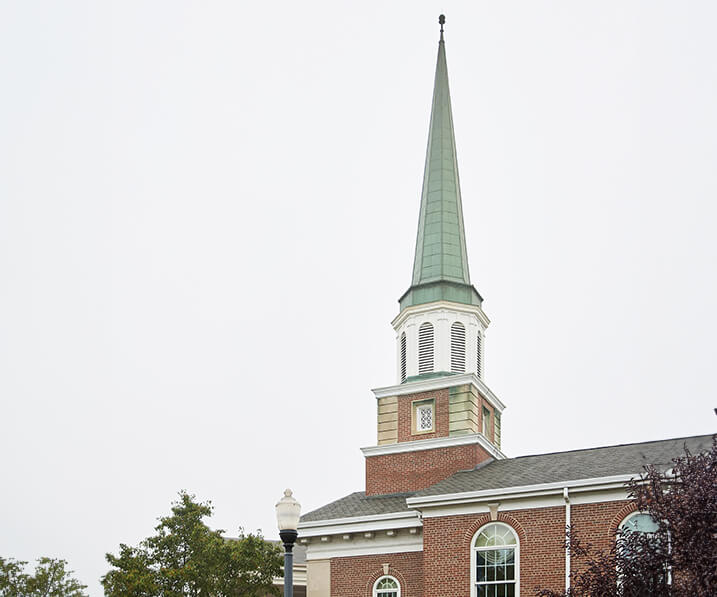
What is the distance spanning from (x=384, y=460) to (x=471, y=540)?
22.3 feet

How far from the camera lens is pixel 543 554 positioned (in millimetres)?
22875

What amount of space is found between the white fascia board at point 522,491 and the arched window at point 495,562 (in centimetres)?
85

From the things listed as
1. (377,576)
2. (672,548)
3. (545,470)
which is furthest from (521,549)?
(672,548)

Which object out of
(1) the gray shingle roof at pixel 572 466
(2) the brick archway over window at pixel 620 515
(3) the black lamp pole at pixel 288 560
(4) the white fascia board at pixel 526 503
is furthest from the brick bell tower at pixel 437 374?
(3) the black lamp pole at pixel 288 560

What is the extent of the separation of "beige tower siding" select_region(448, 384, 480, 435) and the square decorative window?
770 mm

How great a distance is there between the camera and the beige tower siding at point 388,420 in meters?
30.8

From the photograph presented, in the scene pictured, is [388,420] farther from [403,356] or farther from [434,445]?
[403,356]

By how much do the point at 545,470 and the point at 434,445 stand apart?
5158mm

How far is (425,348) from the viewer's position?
31.5m

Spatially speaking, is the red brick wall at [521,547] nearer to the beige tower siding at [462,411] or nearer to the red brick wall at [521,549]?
the red brick wall at [521,549]

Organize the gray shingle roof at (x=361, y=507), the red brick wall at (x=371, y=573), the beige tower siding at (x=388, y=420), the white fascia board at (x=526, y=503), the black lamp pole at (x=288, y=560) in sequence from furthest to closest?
the beige tower siding at (x=388, y=420) < the gray shingle roof at (x=361, y=507) < the red brick wall at (x=371, y=573) < the white fascia board at (x=526, y=503) < the black lamp pole at (x=288, y=560)

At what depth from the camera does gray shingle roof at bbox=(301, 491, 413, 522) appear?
27.2 meters

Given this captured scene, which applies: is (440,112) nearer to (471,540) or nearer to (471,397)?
(471,397)

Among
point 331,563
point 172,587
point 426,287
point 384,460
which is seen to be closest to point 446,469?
point 384,460
